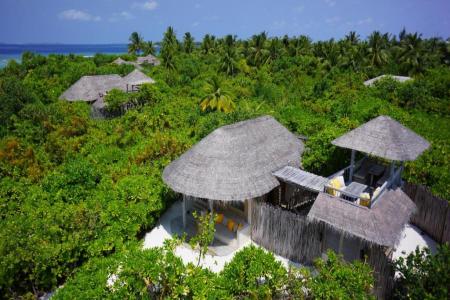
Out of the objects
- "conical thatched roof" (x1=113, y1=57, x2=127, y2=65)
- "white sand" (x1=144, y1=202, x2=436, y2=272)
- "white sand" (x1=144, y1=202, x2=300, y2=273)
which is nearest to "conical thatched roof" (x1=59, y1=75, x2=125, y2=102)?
"conical thatched roof" (x1=113, y1=57, x2=127, y2=65)

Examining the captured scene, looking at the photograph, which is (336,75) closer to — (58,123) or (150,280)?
(58,123)

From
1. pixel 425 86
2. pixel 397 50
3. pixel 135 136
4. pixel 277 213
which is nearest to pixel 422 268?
pixel 277 213

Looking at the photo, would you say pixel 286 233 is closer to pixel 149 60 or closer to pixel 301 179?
pixel 301 179

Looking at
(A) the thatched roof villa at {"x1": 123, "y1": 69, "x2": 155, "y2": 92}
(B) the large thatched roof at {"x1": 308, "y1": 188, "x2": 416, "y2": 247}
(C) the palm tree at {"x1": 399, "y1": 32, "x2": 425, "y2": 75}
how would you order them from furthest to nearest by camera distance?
1. (C) the palm tree at {"x1": 399, "y1": 32, "x2": 425, "y2": 75}
2. (A) the thatched roof villa at {"x1": 123, "y1": 69, "x2": 155, "y2": 92}
3. (B) the large thatched roof at {"x1": 308, "y1": 188, "x2": 416, "y2": 247}

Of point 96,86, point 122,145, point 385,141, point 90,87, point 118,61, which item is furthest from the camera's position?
point 118,61

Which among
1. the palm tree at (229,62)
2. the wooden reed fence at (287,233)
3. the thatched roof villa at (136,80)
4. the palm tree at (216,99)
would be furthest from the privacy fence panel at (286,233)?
the palm tree at (229,62)

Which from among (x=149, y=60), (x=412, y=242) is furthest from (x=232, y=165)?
(x=149, y=60)

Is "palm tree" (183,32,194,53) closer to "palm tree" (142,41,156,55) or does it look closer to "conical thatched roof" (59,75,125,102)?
"palm tree" (142,41,156,55)
